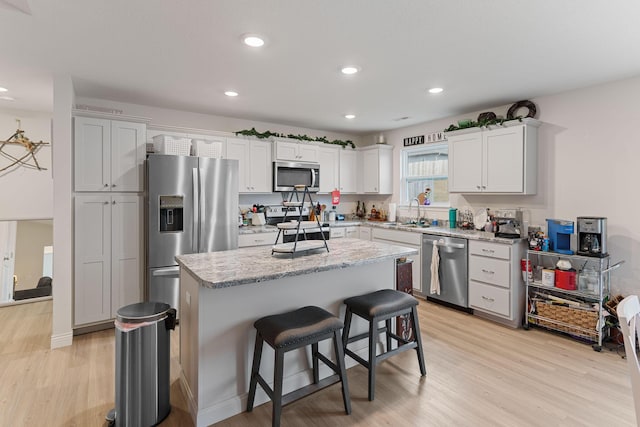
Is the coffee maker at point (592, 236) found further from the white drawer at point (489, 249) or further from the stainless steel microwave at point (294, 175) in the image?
the stainless steel microwave at point (294, 175)

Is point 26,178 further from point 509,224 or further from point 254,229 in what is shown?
point 509,224

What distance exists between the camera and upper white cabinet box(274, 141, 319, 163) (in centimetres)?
487

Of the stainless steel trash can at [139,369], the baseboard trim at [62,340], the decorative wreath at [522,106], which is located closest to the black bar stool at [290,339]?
the stainless steel trash can at [139,369]

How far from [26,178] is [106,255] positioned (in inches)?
83.9

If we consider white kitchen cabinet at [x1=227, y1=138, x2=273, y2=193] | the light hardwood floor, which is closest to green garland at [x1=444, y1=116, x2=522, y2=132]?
the light hardwood floor

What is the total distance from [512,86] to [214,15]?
2.93 m

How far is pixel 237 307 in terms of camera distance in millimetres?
2158

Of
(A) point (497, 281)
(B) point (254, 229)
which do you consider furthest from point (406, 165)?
(B) point (254, 229)

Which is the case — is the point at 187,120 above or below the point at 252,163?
above

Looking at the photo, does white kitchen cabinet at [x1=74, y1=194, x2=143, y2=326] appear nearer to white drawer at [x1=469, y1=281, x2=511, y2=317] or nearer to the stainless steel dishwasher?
the stainless steel dishwasher

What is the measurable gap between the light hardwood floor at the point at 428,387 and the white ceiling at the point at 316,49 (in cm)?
250

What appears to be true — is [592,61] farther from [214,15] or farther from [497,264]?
[214,15]

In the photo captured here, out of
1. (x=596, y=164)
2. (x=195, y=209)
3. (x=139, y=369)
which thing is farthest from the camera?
(x=195, y=209)

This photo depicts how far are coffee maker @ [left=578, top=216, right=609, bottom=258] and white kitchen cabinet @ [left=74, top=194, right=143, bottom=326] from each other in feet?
14.6
